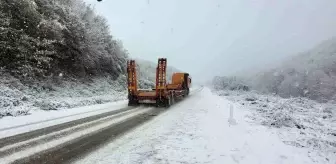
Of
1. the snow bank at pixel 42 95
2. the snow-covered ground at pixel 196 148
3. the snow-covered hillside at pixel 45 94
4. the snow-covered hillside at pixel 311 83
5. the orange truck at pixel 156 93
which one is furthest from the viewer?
the snow-covered hillside at pixel 311 83

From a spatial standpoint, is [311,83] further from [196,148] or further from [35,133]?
[35,133]

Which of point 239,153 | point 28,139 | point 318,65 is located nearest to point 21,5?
point 28,139

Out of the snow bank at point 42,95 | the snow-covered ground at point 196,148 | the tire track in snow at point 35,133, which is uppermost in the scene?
the snow bank at point 42,95

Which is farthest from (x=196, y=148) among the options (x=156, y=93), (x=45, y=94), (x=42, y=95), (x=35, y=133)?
(x=45, y=94)

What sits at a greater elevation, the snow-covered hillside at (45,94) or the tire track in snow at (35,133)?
the snow-covered hillside at (45,94)

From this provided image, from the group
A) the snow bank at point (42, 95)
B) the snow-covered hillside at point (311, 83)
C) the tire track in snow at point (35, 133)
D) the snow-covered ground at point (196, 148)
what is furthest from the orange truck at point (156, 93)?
the snow-covered hillside at point (311, 83)

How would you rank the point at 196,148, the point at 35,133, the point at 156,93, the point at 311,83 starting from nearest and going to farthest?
the point at 196,148 → the point at 35,133 → the point at 156,93 → the point at 311,83

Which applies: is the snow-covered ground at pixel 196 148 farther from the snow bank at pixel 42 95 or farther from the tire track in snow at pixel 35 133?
the snow bank at pixel 42 95

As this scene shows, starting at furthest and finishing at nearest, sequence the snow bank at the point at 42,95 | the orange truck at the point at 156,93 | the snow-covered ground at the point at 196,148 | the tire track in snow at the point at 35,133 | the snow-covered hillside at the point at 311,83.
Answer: the snow-covered hillside at the point at 311,83 → the orange truck at the point at 156,93 → the snow bank at the point at 42,95 → the tire track in snow at the point at 35,133 → the snow-covered ground at the point at 196,148

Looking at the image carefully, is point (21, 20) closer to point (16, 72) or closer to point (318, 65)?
point (16, 72)

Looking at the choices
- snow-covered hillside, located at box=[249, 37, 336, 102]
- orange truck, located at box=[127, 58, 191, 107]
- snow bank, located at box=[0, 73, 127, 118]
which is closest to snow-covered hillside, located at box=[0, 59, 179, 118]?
snow bank, located at box=[0, 73, 127, 118]

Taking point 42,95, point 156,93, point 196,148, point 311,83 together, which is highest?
point 311,83

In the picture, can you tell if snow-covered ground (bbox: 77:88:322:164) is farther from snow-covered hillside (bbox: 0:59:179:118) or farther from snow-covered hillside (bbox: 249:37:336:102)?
snow-covered hillside (bbox: 249:37:336:102)

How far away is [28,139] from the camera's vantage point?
298 inches
